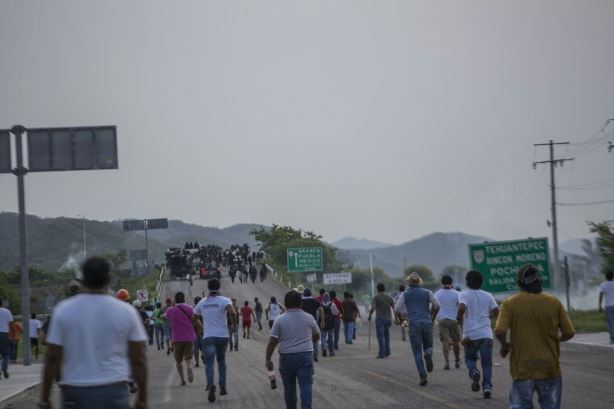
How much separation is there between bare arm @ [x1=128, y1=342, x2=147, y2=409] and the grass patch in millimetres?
31553

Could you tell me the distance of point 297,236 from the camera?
15250 centimetres

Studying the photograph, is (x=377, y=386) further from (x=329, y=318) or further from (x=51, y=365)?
(x=51, y=365)

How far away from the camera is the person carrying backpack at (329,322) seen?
1214 inches

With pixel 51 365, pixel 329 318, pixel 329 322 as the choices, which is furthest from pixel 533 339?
pixel 329 318

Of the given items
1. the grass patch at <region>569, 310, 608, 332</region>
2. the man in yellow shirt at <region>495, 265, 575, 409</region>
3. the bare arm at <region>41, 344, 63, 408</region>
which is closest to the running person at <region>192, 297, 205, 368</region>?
the man in yellow shirt at <region>495, 265, 575, 409</region>

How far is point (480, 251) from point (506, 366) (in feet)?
53.5

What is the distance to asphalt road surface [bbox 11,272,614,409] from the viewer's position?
53.7ft

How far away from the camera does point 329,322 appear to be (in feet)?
103

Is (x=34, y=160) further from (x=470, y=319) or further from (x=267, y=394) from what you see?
(x=470, y=319)

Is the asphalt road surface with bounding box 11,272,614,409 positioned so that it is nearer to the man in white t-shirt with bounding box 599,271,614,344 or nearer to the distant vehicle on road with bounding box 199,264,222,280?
the man in white t-shirt with bounding box 599,271,614,344

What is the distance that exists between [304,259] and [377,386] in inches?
2891

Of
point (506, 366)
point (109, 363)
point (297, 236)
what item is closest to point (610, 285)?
point (506, 366)

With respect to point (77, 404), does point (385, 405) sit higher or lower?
lower

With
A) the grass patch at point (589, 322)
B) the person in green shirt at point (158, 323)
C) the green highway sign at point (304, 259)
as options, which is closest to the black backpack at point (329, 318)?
the grass patch at point (589, 322)
